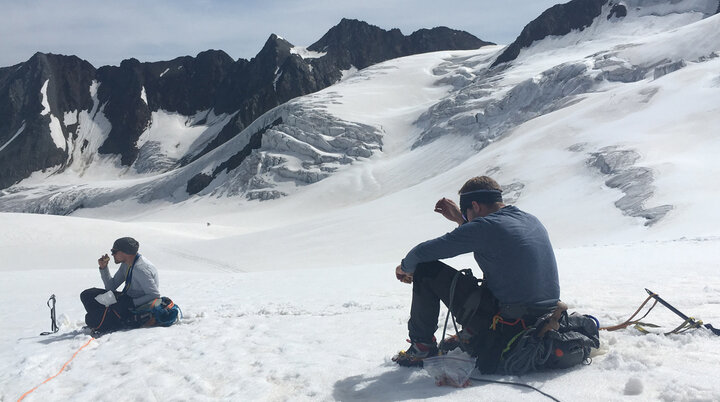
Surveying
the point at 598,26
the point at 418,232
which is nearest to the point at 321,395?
the point at 418,232

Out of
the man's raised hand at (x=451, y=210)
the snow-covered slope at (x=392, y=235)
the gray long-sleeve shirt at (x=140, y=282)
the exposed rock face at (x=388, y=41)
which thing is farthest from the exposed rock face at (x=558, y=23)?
the man's raised hand at (x=451, y=210)

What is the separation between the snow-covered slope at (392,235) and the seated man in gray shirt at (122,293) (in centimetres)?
38

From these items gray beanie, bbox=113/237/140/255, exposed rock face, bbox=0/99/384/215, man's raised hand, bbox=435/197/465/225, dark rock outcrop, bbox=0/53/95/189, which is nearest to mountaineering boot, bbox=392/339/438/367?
man's raised hand, bbox=435/197/465/225

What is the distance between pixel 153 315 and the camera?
6.82 meters

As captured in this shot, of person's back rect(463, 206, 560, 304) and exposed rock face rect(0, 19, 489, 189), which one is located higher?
exposed rock face rect(0, 19, 489, 189)

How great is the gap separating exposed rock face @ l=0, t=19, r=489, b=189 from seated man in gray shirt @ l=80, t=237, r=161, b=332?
88174mm

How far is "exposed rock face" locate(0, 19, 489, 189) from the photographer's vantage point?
10000cm

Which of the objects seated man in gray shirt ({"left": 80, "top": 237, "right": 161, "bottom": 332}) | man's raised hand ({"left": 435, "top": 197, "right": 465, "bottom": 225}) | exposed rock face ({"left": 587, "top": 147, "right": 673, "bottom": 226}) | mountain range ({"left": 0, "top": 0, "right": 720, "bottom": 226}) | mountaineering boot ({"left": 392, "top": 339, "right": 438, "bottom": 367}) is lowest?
exposed rock face ({"left": 587, "top": 147, "right": 673, "bottom": 226})

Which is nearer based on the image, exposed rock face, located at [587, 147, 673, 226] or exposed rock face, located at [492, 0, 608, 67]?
exposed rock face, located at [587, 147, 673, 226]

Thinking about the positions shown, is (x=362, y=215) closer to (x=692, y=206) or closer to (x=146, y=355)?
(x=692, y=206)

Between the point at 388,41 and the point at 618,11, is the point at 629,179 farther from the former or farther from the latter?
the point at 388,41

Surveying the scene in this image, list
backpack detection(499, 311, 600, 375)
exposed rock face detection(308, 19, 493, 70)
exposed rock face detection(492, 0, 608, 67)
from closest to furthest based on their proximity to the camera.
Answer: backpack detection(499, 311, 600, 375) → exposed rock face detection(492, 0, 608, 67) → exposed rock face detection(308, 19, 493, 70)

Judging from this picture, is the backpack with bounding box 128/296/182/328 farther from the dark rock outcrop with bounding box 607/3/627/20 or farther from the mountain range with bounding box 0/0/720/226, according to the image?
the dark rock outcrop with bounding box 607/3/627/20

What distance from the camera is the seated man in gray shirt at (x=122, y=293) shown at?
6.59 m
